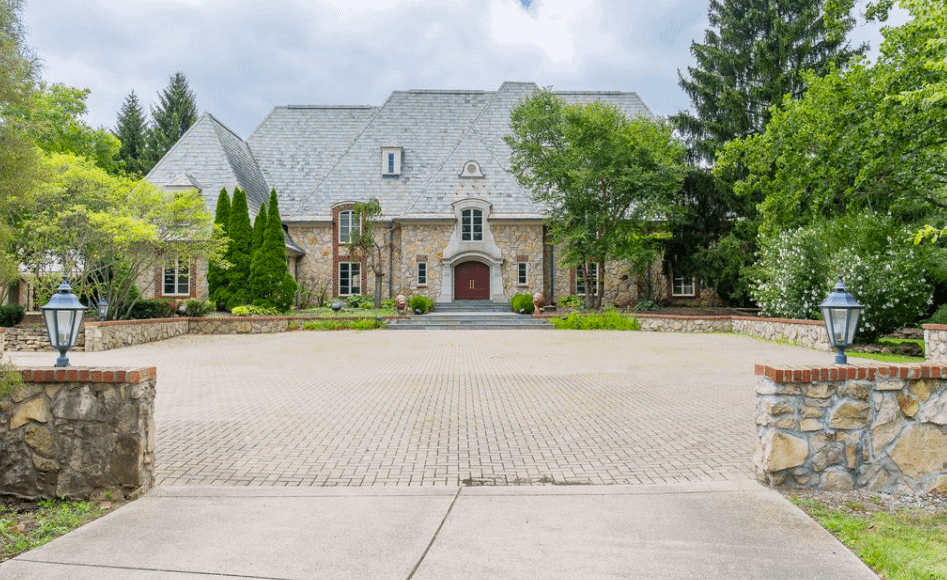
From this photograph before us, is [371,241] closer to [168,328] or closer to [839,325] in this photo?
[168,328]

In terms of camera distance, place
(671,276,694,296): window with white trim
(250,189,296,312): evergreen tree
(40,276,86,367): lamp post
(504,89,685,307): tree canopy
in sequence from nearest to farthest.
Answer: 1. (40,276,86,367): lamp post
2. (504,89,685,307): tree canopy
3. (250,189,296,312): evergreen tree
4. (671,276,694,296): window with white trim

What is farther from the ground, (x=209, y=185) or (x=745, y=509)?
(x=209, y=185)

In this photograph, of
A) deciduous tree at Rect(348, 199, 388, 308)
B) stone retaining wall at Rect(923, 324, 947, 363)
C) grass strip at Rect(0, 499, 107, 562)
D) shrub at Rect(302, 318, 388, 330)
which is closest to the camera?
grass strip at Rect(0, 499, 107, 562)

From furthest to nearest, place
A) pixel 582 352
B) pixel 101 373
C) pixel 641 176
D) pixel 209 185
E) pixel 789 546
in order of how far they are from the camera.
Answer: pixel 209 185
pixel 641 176
pixel 582 352
pixel 101 373
pixel 789 546

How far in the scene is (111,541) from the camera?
11.7 feet

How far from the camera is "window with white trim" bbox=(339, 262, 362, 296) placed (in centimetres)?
2992

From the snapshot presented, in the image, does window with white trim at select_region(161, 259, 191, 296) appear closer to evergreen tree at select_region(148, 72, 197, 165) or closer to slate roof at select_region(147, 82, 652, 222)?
slate roof at select_region(147, 82, 652, 222)

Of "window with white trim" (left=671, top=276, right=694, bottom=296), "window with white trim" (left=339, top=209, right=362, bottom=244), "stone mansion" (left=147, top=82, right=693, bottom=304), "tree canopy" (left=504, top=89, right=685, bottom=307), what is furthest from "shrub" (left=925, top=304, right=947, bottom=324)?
"window with white trim" (left=339, top=209, right=362, bottom=244)

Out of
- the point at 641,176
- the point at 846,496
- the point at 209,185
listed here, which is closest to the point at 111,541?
the point at 846,496

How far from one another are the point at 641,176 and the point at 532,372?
14.4 metres

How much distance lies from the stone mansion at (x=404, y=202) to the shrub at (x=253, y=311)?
523 cm

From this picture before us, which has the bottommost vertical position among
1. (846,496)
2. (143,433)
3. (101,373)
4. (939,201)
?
(846,496)

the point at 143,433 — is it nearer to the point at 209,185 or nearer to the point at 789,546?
the point at 789,546

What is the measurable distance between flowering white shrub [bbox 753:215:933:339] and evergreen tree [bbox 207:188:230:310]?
67.4 ft
